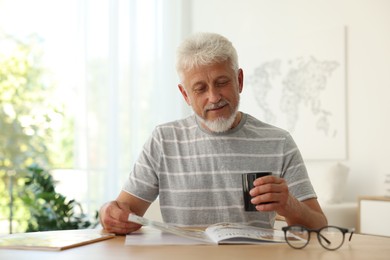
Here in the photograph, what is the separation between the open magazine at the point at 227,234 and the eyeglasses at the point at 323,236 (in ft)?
0.16

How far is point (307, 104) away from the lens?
4789 millimetres

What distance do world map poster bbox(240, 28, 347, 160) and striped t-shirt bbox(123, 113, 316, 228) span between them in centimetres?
255

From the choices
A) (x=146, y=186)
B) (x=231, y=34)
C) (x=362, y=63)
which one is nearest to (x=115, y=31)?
(x=231, y=34)

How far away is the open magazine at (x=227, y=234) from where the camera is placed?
1.47 m

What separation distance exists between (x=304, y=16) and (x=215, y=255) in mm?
3834

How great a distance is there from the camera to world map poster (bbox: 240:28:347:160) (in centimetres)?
459

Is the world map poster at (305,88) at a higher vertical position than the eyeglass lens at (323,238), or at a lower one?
higher

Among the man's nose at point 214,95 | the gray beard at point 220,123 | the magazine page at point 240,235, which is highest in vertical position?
the man's nose at point 214,95

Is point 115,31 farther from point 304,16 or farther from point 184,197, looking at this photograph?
point 184,197

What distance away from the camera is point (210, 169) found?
212 centimetres

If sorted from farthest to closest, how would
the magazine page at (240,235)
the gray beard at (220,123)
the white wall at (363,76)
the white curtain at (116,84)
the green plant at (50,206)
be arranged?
1. the white curtain at (116,84)
2. the white wall at (363,76)
3. the green plant at (50,206)
4. the gray beard at (220,123)
5. the magazine page at (240,235)

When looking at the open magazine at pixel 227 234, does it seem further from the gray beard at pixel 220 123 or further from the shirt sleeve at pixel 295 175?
the gray beard at pixel 220 123

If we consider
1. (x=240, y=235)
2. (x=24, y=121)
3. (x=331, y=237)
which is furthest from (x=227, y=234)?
(x=24, y=121)

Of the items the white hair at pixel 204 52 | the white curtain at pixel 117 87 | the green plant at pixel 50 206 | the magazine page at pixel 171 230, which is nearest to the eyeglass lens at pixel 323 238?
the magazine page at pixel 171 230
